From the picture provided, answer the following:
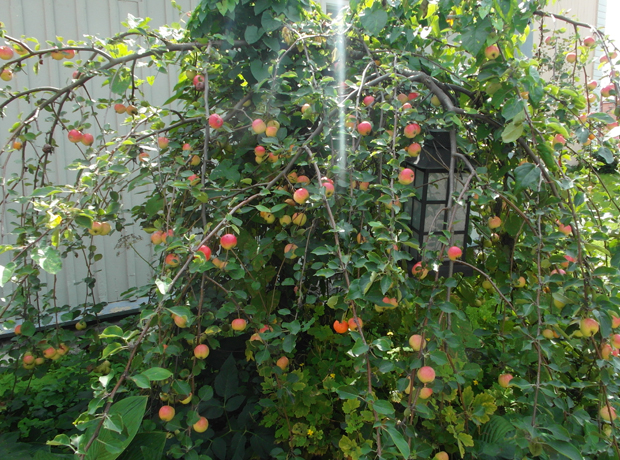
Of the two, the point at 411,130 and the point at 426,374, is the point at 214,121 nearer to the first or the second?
the point at 411,130

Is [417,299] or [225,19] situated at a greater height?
[225,19]

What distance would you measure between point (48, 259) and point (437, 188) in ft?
3.97

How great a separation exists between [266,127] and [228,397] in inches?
38.7

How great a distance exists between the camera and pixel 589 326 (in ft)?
3.45

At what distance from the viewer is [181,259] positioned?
3.84ft

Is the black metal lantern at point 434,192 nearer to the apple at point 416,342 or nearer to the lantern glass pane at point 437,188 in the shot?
the lantern glass pane at point 437,188

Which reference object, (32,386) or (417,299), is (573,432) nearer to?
(417,299)

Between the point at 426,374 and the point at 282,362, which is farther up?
the point at 426,374

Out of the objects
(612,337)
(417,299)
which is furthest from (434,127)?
(612,337)

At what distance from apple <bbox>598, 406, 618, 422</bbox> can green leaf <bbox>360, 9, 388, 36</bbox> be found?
1.30 metres

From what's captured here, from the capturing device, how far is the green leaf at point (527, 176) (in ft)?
3.82

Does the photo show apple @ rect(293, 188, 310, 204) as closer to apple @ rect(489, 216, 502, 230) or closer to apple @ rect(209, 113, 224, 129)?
apple @ rect(209, 113, 224, 129)

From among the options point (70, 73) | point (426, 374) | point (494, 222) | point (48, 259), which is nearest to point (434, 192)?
point (494, 222)

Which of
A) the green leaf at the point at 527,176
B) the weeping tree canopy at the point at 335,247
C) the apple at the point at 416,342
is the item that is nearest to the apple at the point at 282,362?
the weeping tree canopy at the point at 335,247
